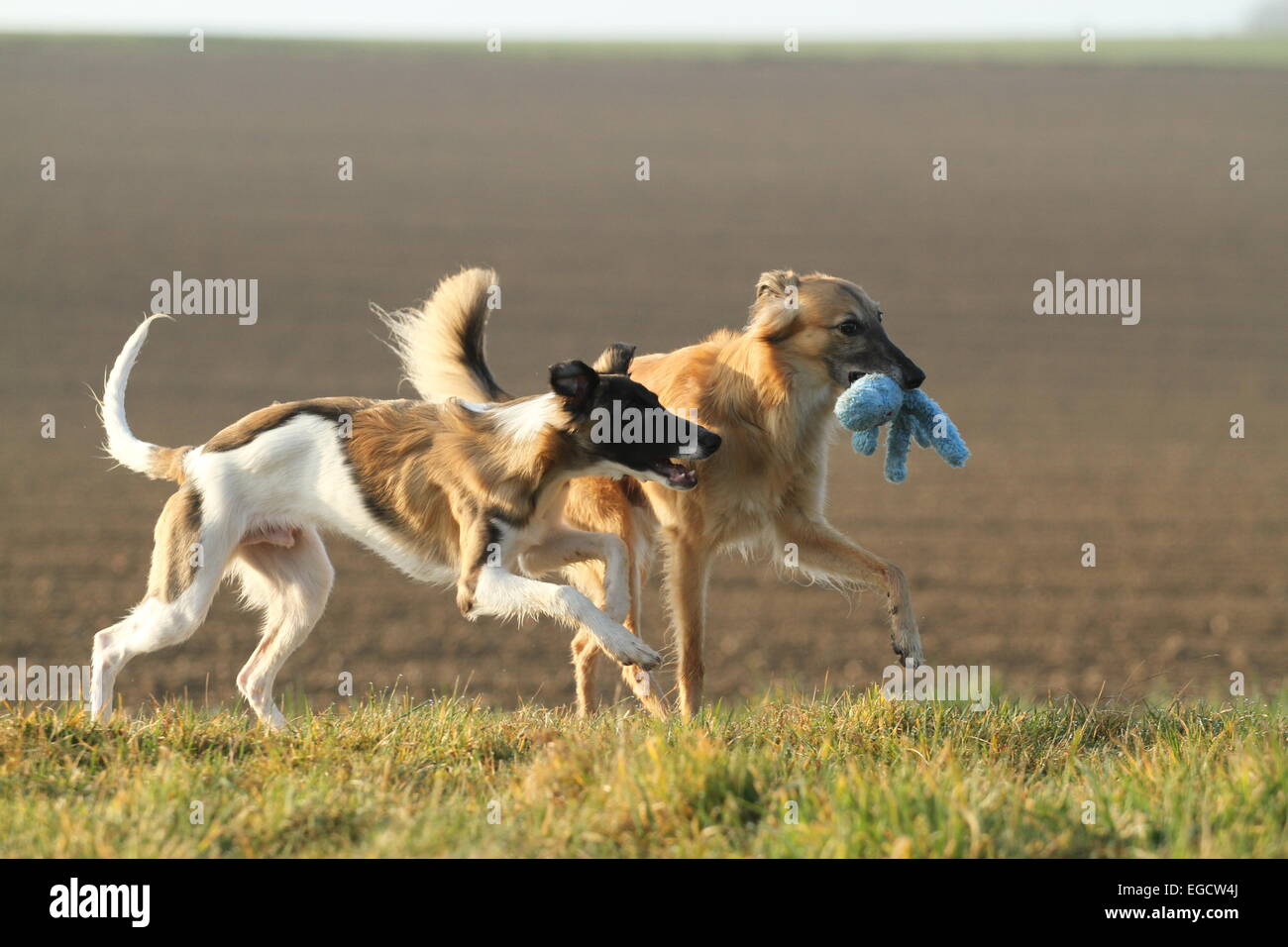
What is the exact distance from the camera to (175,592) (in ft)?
21.1

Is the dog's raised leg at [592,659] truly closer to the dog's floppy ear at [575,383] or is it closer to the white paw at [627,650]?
the white paw at [627,650]

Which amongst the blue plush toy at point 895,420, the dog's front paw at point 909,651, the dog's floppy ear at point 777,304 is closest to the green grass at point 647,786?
the dog's front paw at point 909,651

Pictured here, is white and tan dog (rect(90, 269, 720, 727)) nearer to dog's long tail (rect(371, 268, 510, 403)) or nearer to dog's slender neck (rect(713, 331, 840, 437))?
dog's long tail (rect(371, 268, 510, 403))

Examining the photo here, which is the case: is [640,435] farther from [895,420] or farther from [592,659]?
[592,659]

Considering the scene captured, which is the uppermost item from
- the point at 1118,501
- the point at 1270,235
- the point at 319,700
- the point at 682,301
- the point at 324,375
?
the point at 1270,235

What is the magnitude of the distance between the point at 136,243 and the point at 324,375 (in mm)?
9890

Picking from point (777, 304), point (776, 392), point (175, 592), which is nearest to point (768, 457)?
point (776, 392)

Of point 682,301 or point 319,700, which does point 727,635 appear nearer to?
point 319,700

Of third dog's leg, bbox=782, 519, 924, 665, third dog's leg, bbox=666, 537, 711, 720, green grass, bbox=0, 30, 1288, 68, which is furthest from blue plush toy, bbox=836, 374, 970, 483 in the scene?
green grass, bbox=0, 30, 1288, 68

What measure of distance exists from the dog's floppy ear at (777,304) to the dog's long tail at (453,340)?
1453mm

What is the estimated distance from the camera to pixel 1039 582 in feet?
48.9

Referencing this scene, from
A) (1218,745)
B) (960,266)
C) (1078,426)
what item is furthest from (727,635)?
(960,266)

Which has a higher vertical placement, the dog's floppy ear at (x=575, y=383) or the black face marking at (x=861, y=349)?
the black face marking at (x=861, y=349)

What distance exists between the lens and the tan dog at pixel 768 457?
660 cm
